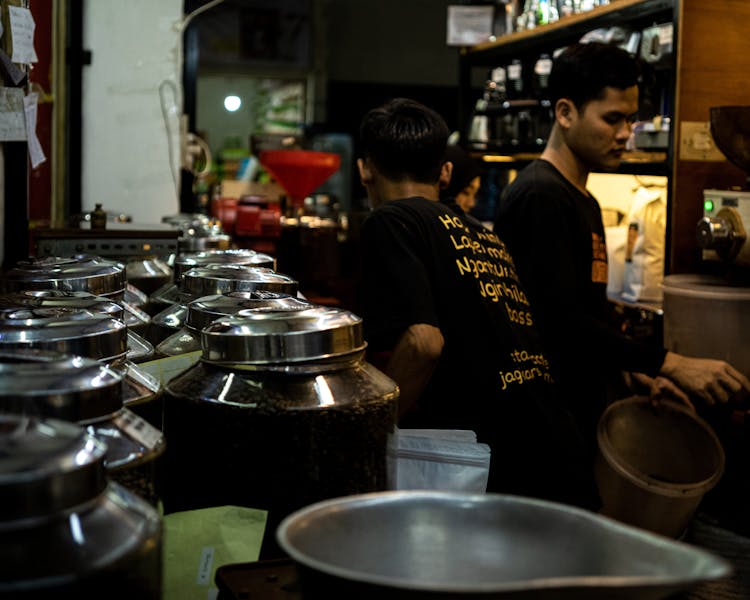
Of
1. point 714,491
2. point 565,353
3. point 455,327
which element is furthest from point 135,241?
point 714,491

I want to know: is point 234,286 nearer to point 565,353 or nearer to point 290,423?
point 290,423

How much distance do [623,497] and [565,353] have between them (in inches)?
32.6

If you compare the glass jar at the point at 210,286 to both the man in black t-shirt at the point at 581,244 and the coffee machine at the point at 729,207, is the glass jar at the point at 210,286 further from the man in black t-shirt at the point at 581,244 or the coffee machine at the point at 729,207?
the coffee machine at the point at 729,207

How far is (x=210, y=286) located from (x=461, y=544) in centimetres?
124

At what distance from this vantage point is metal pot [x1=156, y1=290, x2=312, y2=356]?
160 cm

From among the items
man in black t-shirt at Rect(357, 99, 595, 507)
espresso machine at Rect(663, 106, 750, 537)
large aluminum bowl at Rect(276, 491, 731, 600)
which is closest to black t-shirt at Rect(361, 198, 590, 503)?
man in black t-shirt at Rect(357, 99, 595, 507)

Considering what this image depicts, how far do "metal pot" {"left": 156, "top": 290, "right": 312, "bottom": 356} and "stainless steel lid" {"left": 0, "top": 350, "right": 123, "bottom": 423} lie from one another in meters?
0.62

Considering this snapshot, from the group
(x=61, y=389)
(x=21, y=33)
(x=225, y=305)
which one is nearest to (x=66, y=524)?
(x=61, y=389)

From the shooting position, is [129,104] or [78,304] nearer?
A: [78,304]

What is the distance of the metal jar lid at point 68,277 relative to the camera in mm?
1835

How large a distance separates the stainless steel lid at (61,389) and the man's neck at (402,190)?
6.00 feet

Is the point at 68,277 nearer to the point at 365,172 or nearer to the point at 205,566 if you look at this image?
the point at 205,566

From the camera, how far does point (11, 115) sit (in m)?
2.40

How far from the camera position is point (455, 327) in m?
2.37
